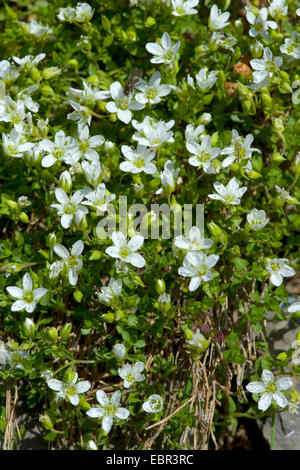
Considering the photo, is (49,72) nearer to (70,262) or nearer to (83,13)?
(83,13)

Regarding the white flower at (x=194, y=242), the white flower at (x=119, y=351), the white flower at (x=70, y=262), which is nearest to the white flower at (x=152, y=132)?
the white flower at (x=194, y=242)

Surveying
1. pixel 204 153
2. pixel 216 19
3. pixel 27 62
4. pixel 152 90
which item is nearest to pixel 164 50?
pixel 152 90

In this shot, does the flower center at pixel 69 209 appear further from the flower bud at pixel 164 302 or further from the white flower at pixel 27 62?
the white flower at pixel 27 62

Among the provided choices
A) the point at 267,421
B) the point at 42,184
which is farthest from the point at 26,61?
the point at 267,421

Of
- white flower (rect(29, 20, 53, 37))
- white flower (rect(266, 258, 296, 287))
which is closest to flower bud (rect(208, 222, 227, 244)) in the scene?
white flower (rect(266, 258, 296, 287))

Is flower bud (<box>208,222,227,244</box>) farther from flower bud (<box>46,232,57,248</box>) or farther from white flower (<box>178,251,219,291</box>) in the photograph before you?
flower bud (<box>46,232,57,248</box>)

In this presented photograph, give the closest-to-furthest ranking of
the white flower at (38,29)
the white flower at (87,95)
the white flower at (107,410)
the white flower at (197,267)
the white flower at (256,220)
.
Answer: the white flower at (197,267) → the white flower at (107,410) → the white flower at (256,220) → the white flower at (87,95) → the white flower at (38,29)
